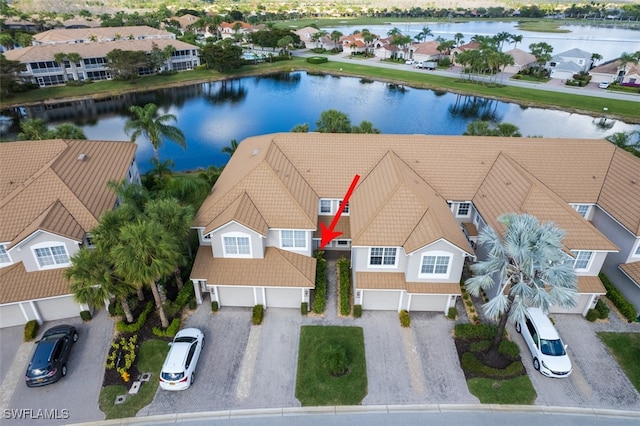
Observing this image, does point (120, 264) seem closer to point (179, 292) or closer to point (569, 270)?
point (179, 292)

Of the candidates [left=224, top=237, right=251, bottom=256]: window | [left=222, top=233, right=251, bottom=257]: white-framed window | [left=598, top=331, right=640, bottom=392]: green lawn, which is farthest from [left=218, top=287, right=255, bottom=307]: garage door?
[left=598, top=331, right=640, bottom=392]: green lawn

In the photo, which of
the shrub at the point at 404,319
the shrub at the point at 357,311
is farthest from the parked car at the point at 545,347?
the shrub at the point at 357,311

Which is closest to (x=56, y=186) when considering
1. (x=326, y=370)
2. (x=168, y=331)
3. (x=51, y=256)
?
(x=51, y=256)

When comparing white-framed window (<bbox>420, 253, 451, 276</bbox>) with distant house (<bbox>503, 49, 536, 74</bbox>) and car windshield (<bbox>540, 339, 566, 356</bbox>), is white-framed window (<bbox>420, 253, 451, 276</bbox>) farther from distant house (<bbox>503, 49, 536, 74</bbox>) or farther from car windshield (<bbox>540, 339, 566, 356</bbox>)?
distant house (<bbox>503, 49, 536, 74</bbox>)

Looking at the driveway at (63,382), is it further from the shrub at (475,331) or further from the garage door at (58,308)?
the shrub at (475,331)

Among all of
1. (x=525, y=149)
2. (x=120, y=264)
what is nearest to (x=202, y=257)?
(x=120, y=264)

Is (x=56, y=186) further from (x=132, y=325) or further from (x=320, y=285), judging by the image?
(x=320, y=285)
